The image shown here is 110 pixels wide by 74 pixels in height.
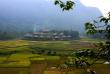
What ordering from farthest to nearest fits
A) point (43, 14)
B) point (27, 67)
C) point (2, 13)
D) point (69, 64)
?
1. point (43, 14)
2. point (2, 13)
3. point (27, 67)
4. point (69, 64)

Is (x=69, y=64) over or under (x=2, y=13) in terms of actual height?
under

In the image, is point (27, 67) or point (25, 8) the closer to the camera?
point (27, 67)

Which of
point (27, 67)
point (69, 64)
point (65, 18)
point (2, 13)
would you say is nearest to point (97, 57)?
point (69, 64)

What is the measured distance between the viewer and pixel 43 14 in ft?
611

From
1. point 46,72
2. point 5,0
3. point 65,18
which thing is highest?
point 5,0

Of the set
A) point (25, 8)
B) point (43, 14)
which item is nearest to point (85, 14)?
point (43, 14)

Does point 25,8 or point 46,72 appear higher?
point 25,8

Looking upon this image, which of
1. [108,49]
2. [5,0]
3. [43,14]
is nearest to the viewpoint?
[108,49]

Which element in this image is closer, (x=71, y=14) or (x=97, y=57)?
(x=97, y=57)

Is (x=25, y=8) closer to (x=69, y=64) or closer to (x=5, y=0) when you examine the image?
(x=5, y=0)

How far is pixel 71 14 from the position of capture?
191 metres

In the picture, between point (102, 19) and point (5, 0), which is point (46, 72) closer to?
point (102, 19)

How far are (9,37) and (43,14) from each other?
134 metres

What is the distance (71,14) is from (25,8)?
66.5 meters
